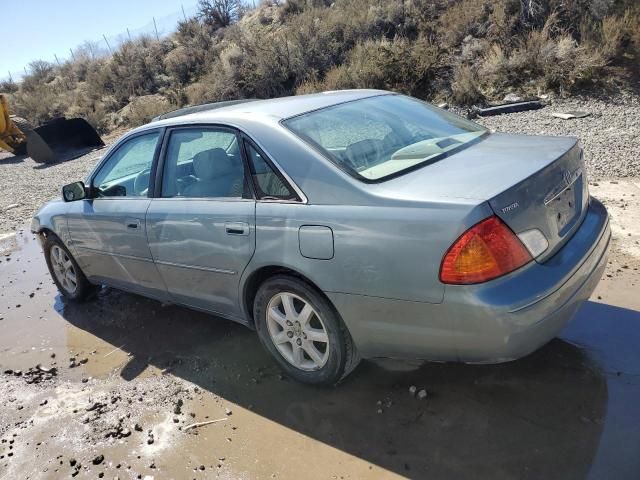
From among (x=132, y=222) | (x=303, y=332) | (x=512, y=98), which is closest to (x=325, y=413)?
(x=303, y=332)

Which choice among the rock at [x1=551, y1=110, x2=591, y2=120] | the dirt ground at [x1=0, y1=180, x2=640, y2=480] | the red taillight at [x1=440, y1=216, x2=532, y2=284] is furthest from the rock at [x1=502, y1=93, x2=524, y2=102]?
the red taillight at [x1=440, y1=216, x2=532, y2=284]

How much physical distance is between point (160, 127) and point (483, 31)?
37.7 ft

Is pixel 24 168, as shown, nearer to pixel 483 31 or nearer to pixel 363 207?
pixel 483 31

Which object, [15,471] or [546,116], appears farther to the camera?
[546,116]

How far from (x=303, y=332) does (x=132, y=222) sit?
1.67m

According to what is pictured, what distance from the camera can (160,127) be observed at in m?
3.89

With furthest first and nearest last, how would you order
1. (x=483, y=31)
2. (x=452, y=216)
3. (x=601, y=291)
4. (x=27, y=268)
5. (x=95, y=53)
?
(x=95, y=53), (x=483, y=31), (x=27, y=268), (x=601, y=291), (x=452, y=216)

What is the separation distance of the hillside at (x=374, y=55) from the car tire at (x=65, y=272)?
8.85 m

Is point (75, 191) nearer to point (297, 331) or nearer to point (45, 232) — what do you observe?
point (45, 232)

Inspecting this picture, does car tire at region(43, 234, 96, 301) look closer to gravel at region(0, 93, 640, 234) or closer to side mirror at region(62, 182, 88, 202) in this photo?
side mirror at region(62, 182, 88, 202)

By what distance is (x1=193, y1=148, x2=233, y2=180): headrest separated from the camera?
3406 millimetres

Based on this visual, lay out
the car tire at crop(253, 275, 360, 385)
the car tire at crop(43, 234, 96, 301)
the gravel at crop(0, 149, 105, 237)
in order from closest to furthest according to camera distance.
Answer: the car tire at crop(253, 275, 360, 385)
the car tire at crop(43, 234, 96, 301)
the gravel at crop(0, 149, 105, 237)

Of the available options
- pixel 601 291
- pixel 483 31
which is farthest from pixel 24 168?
pixel 601 291

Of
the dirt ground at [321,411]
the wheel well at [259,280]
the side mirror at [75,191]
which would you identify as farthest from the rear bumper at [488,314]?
the side mirror at [75,191]
